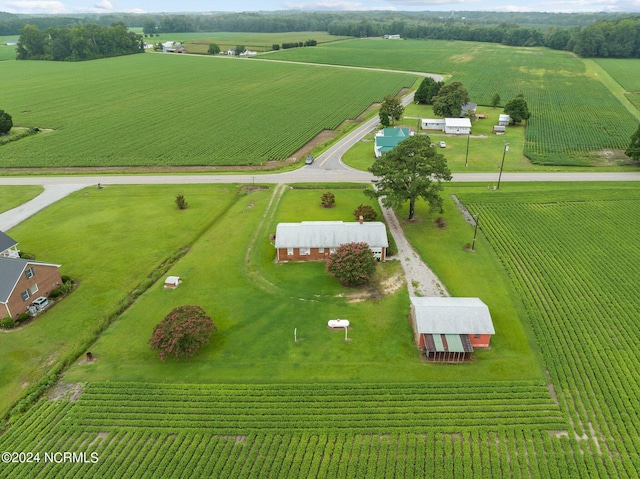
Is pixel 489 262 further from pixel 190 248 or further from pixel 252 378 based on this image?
pixel 190 248

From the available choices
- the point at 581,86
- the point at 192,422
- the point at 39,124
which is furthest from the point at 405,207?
the point at 581,86

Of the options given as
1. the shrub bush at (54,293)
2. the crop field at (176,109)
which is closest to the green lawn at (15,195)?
the crop field at (176,109)

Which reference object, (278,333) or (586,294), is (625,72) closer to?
(586,294)

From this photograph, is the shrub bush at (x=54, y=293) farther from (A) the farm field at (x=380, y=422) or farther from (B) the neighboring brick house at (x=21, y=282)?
(A) the farm field at (x=380, y=422)

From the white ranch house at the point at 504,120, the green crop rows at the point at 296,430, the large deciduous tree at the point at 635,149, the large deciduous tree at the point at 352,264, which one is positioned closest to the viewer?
the green crop rows at the point at 296,430

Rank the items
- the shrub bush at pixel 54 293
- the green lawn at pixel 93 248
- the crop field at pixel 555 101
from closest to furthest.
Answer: the green lawn at pixel 93 248
the shrub bush at pixel 54 293
the crop field at pixel 555 101

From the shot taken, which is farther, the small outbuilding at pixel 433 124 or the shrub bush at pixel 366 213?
the small outbuilding at pixel 433 124

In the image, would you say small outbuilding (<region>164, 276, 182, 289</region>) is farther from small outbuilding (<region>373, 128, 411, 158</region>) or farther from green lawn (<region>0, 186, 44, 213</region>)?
small outbuilding (<region>373, 128, 411, 158</region>)
